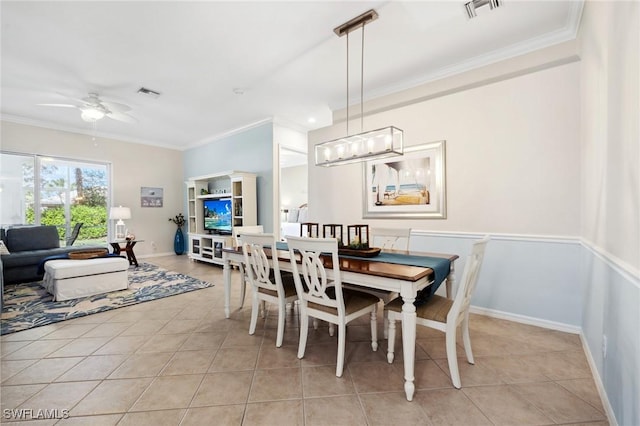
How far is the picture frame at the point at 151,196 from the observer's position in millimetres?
6664

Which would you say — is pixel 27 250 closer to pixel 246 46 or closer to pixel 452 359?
pixel 246 46

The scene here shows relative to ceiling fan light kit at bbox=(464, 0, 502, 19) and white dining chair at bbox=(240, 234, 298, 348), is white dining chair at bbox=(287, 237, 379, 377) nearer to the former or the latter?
white dining chair at bbox=(240, 234, 298, 348)

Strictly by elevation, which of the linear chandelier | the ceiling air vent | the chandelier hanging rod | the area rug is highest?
the ceiling air vent

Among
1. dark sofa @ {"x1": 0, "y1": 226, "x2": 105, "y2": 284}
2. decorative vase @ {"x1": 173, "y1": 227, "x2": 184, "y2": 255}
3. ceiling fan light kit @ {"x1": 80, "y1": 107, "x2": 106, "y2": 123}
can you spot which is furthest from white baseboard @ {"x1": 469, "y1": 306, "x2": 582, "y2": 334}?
decorative vase @ {"x1": 173, "y1": 227, "x2": 184, "y2": 255}

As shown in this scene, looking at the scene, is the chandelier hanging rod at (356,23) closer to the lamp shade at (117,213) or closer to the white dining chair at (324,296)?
the white dining chair at (324,296)

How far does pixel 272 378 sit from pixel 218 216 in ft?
14.9

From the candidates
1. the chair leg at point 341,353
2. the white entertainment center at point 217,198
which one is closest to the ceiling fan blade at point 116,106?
the white entertainment center at point 217,198

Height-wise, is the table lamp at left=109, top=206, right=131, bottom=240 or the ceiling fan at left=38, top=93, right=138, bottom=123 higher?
the ceiling fan at left=38, top=93, right=138, bottom=123

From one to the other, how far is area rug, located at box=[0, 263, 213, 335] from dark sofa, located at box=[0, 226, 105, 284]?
164 mm

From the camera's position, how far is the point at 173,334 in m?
2.58

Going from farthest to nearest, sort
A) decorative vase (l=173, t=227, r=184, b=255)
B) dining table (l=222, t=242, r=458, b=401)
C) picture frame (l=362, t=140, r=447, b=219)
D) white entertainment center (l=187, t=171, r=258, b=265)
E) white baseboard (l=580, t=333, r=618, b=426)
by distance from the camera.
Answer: decorative vase (l=173, t=227, r=184, b=255) → white entertainment center (l=187, t=171, r=258, b=265) → picture frame (l=362, t=140, r=447, b=219) → dining table (l=222, t=242, r=458, b=401) → white baseboard (l=580, t=333, r=618, b=426)

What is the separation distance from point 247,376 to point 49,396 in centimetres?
119

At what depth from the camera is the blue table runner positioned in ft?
6.56

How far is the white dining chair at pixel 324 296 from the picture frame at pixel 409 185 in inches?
66.9
